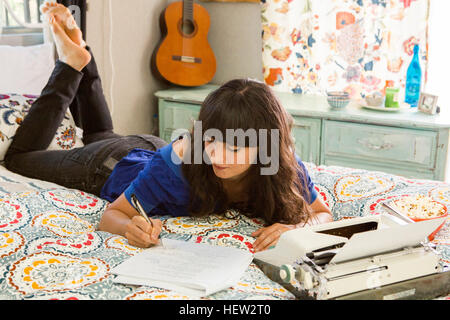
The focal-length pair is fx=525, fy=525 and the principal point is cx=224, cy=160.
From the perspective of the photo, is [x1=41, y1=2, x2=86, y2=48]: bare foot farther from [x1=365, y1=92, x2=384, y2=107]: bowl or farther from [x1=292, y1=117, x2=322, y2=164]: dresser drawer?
[x1=365, y1=92, x2=384, y2=107]: bowl

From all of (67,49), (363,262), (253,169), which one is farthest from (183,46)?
(363,262)

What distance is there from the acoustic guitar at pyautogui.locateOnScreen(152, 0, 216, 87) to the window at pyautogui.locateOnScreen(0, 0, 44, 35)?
2.38 ft

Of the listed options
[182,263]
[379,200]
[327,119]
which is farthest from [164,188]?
[327,119]

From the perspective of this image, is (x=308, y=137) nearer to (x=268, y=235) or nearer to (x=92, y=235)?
(x=268, y=235)

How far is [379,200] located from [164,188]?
0.62m

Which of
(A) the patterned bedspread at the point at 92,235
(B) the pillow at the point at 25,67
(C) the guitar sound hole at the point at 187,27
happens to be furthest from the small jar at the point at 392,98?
(B) the pillow at the point at 25,67

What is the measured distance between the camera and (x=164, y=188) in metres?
1.42

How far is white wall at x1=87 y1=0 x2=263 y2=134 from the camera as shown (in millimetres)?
2803

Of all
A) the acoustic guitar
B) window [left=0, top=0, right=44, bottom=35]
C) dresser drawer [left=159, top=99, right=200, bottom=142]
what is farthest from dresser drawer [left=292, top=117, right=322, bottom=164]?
window [left=0, top=0, right=44, bottom=35]

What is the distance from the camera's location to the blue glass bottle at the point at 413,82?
2.68 m

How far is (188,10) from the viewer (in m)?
3.05

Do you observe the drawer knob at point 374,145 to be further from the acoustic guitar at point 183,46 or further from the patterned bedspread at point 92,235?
the acoustic guitar at point 183,46

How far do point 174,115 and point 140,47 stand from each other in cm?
44
